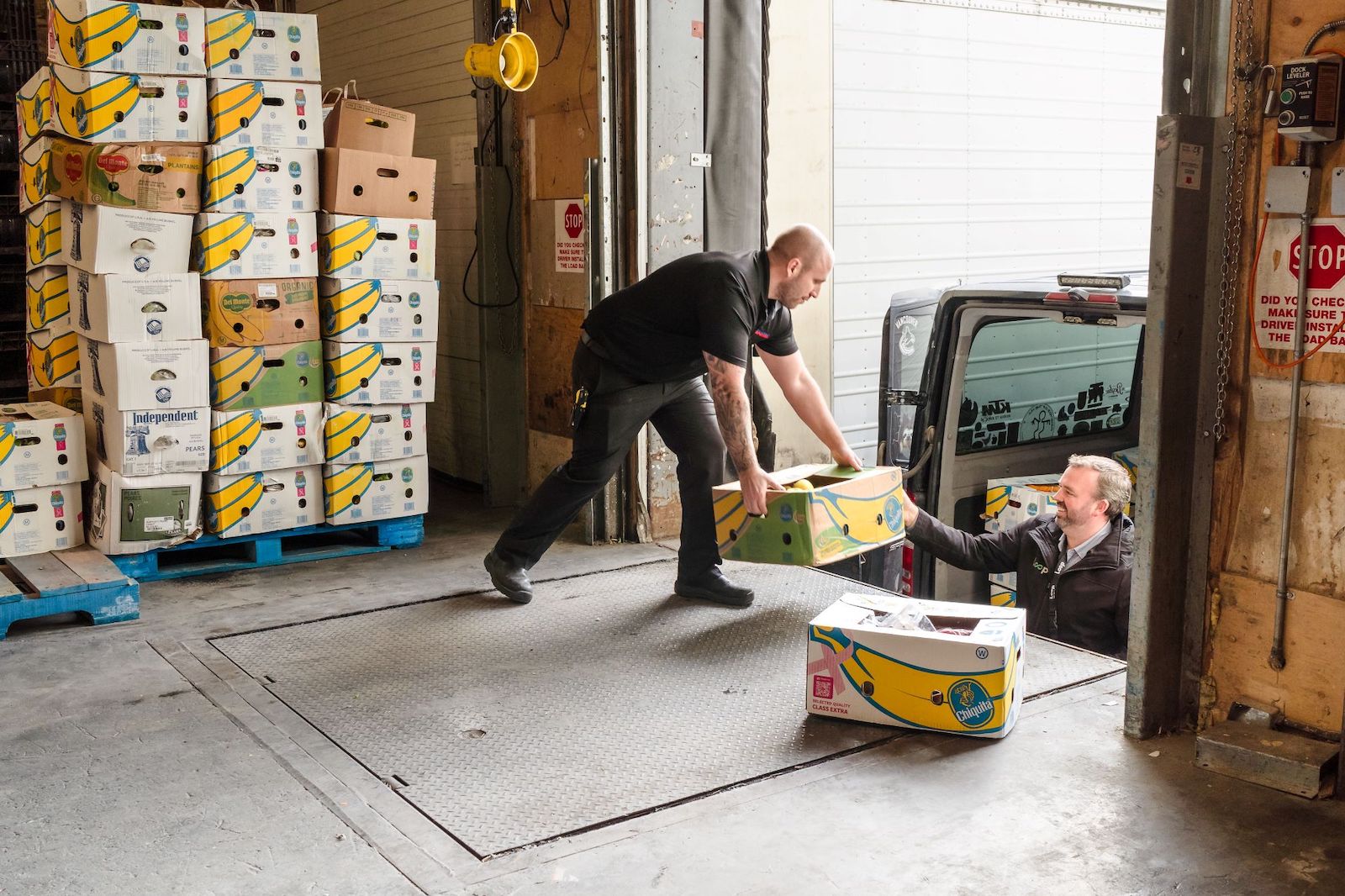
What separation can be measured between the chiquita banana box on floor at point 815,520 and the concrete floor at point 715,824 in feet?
3.19

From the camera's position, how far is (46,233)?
6.36m

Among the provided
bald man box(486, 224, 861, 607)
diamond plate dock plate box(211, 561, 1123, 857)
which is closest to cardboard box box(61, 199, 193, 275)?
diamond plate dock plate box(211, 561, 1123, 857)

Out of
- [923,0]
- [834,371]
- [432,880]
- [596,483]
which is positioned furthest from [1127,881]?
[923,0]

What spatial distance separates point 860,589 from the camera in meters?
5.67

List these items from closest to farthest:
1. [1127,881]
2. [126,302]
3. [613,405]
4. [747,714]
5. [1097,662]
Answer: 1. [1127,881]
2. [747,714]
3. [1097,662]
4. [613,405]
5. [126,302]

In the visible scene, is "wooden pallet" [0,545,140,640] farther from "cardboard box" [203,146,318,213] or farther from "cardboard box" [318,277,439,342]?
"cardboard box" [203,146,318,213]

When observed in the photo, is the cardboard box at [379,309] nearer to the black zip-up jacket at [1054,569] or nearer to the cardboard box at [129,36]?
the cardboard box at [129,36]

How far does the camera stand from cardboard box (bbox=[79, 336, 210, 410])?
5801 mm

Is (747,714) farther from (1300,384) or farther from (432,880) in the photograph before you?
(1300,384)

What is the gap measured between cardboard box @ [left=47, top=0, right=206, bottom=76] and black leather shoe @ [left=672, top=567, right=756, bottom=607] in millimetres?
3217

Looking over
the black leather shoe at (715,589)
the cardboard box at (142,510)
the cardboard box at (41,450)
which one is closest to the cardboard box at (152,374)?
the cardboard box at (41,450)

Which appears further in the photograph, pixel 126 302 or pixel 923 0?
pixel 923 0

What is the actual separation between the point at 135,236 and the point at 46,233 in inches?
34.1

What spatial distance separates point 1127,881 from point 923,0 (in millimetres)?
5638
